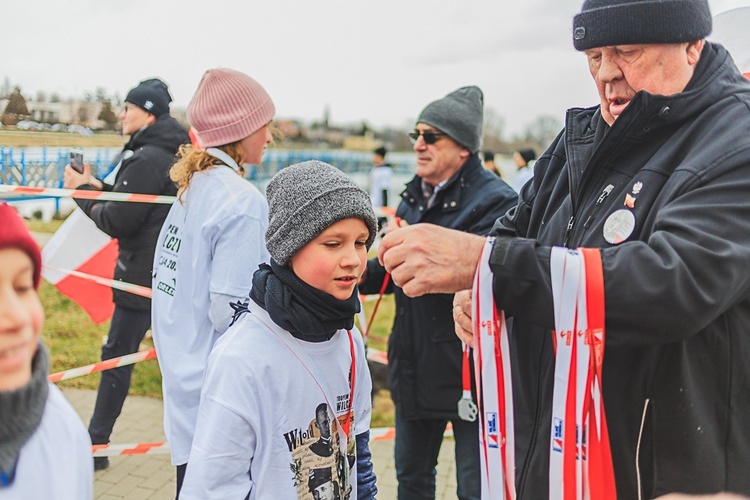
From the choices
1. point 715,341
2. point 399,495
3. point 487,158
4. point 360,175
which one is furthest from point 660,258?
point 360,175

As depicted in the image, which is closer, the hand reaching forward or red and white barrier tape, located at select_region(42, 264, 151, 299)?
the hand reaching forward

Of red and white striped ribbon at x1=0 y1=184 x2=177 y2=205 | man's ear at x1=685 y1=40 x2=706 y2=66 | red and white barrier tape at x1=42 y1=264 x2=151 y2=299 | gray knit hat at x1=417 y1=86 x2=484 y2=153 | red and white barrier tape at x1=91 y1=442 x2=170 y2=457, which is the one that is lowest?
red and white barrier tape at x1=91 y1=442 x2=170 y2=457

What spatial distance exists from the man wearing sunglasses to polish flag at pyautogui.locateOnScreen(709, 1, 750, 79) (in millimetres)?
1432

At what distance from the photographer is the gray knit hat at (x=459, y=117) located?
351 centimetres

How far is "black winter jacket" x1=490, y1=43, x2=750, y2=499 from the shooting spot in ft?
4.68

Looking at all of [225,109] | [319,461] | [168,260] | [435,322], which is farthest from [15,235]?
[435,322]

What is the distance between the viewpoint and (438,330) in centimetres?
322

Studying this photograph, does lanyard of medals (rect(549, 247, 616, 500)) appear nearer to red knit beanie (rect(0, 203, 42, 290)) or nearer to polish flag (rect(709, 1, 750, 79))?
red knit beanie (rect(0, 203, 42, 290))

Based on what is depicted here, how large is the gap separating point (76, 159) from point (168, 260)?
3.53 feet

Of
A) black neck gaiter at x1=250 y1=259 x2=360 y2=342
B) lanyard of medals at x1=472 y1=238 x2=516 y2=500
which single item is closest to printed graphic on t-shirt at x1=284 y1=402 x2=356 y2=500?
black neck gaiter at x1=250 y1=259 x2=360 y2=342

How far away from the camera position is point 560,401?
169 centimetres

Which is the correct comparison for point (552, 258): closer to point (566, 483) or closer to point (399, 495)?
point (566, 483)

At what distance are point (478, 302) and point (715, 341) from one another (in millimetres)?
587

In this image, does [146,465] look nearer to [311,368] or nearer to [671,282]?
[311,368]
